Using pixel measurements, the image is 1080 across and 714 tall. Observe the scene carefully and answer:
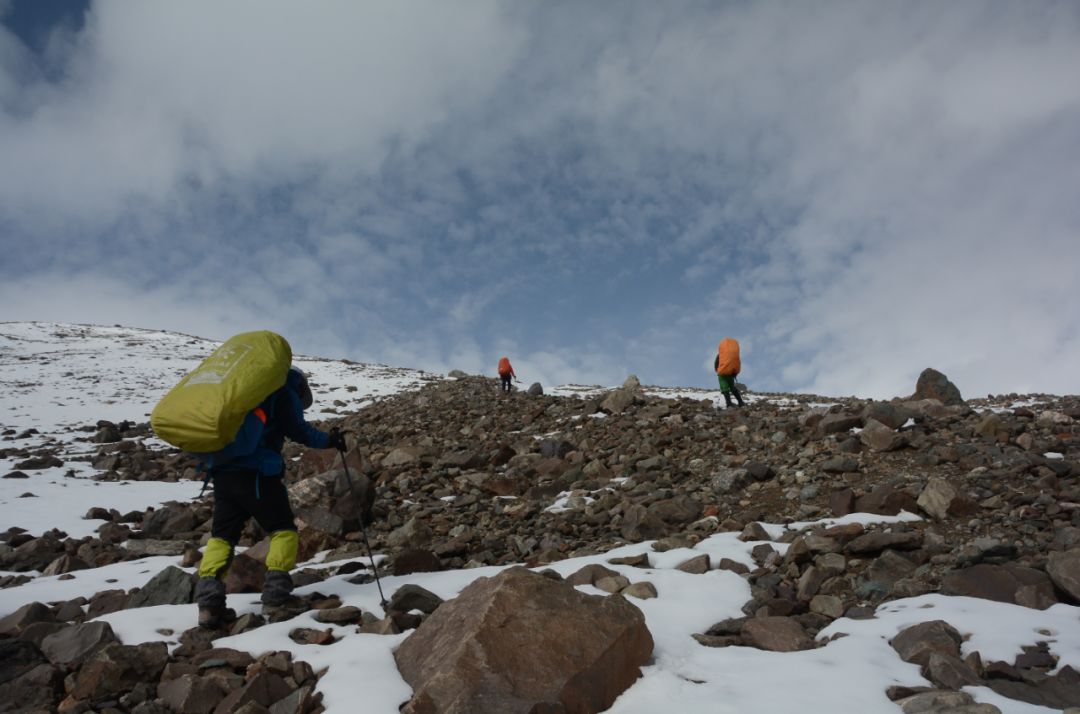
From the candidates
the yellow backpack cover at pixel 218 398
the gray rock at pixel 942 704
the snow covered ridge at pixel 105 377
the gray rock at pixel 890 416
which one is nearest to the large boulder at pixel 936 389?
the gray rock at pixel 890 416

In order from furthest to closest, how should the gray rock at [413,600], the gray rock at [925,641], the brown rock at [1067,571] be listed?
the gray rock at [413,600]
the brown rock at [1067,571]
the gray rock at [925,641]

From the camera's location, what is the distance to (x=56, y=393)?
3047 cm

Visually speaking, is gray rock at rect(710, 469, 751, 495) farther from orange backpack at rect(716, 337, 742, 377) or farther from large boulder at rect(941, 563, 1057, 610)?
orange backpack at rect(716, 337, 742, 377)

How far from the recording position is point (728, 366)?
1600cm

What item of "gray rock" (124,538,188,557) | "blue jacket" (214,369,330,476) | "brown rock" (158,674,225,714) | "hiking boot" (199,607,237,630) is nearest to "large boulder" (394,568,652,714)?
"brown rock" (158,674,225,714)

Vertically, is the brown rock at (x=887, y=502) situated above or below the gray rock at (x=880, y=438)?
below

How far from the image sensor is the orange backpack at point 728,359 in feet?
52.4

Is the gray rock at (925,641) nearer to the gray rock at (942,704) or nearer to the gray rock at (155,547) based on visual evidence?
the gray rock at (942,704)

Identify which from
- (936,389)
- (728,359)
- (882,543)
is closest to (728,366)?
(728,359)

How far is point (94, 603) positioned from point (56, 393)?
1262 inches

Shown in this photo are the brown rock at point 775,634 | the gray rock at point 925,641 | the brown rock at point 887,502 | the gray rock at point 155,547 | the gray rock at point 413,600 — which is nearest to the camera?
the gray rock at point 925,641

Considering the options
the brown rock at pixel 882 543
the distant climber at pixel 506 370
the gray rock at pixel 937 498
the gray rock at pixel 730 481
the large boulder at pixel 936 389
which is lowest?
the brown rock at pixel 882 543

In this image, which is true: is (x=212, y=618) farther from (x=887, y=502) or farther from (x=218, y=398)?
(x=887, y=502)

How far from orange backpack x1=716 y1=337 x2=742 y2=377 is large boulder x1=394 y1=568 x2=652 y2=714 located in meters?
12.5
